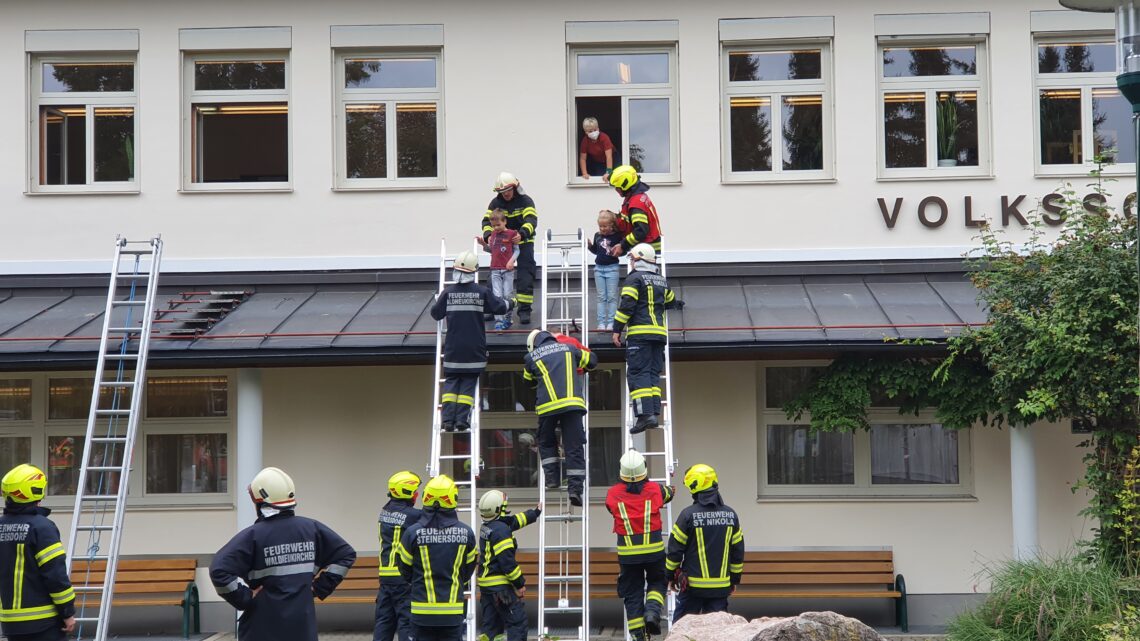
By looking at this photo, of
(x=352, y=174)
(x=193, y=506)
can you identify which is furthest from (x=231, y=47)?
(x=193, y=506)

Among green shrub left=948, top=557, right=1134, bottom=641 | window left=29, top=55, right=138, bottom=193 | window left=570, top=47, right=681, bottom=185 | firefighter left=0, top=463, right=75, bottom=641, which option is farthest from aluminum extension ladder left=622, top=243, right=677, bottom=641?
window left=29, top=55, right=138, bottom=193

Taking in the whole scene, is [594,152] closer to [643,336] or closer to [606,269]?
[606,269]

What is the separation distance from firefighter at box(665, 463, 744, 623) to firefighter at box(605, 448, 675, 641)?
30cm

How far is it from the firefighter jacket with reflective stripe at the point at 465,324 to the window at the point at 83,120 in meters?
5.11

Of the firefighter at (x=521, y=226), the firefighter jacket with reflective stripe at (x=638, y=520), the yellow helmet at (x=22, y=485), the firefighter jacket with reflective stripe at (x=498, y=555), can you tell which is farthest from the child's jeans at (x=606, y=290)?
the yellow helmet at (x=22, y=485)

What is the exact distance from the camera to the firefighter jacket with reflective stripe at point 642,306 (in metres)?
12.0

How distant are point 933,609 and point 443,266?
20.6 feet

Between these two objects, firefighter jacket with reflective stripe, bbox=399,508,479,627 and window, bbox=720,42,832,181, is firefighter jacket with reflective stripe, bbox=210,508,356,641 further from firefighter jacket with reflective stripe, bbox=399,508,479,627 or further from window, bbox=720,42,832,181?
window, bbox=720,42,832,181

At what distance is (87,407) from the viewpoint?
48.0 ft

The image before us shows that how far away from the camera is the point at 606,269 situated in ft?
43.1

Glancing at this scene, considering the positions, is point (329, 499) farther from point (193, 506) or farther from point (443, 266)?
point (443, 266)

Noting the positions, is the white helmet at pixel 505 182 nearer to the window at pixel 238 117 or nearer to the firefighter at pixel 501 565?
the window at pixel 238 117

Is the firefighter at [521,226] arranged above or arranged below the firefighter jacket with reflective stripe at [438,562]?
above

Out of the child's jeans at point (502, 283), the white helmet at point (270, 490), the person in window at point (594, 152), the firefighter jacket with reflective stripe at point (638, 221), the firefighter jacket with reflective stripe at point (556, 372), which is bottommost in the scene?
the white helmet at point (270, 490)
